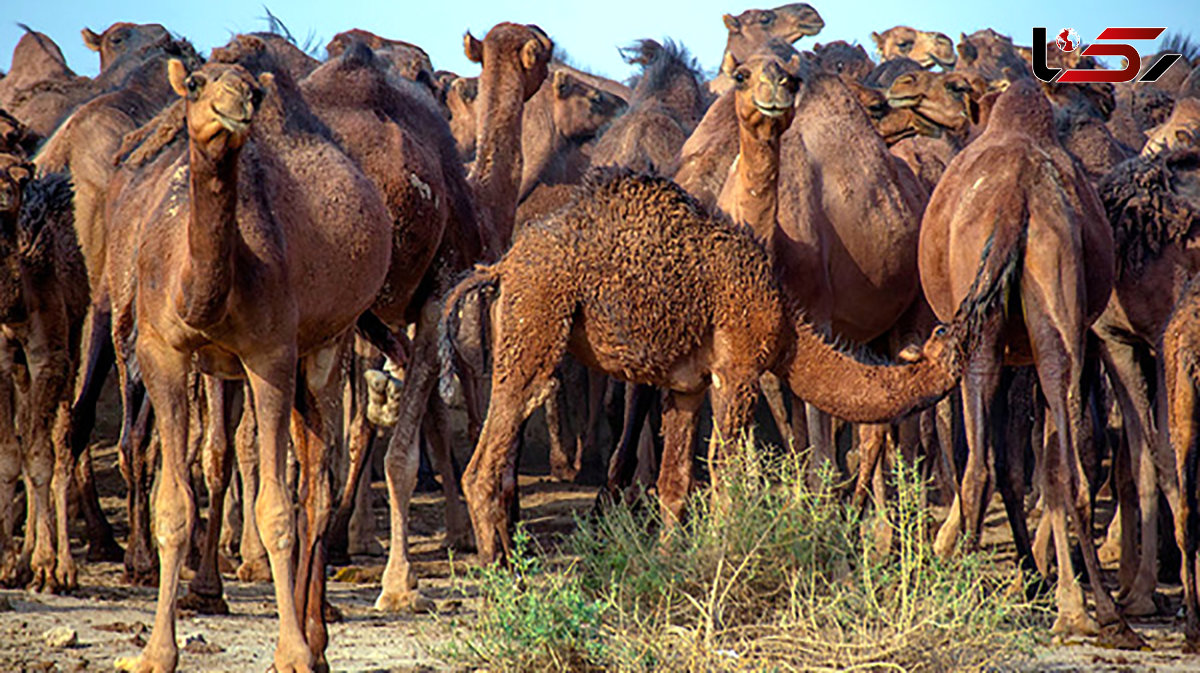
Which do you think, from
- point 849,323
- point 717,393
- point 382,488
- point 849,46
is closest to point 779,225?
point 849,323

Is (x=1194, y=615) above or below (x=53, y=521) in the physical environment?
below

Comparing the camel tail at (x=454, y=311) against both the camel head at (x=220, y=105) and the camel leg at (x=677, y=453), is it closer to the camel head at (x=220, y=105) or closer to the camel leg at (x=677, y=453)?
the camel leg at (x=677, y=453)

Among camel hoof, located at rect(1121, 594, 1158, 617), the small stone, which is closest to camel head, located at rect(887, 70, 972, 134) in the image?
camel hoof, located at rect(1121, 594, 1158, 617)

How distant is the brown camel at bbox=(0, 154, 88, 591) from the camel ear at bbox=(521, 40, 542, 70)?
10.4ft

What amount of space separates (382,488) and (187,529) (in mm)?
7660

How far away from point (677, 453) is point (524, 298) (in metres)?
1.07

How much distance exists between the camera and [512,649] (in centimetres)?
623

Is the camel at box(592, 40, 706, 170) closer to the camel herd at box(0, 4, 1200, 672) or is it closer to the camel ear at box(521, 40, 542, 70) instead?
the camel herd at box(0, 4, 1200, 672)

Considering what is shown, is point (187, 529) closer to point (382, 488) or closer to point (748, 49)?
point (382, 488)

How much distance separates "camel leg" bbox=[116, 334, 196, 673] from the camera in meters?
6.39

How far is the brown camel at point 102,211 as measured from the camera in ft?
29.5

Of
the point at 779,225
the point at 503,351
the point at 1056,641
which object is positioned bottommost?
the point at 1056,641

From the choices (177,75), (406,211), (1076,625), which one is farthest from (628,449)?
(177,75)

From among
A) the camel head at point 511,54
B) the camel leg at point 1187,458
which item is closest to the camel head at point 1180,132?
the camel leg at point 1187,458
